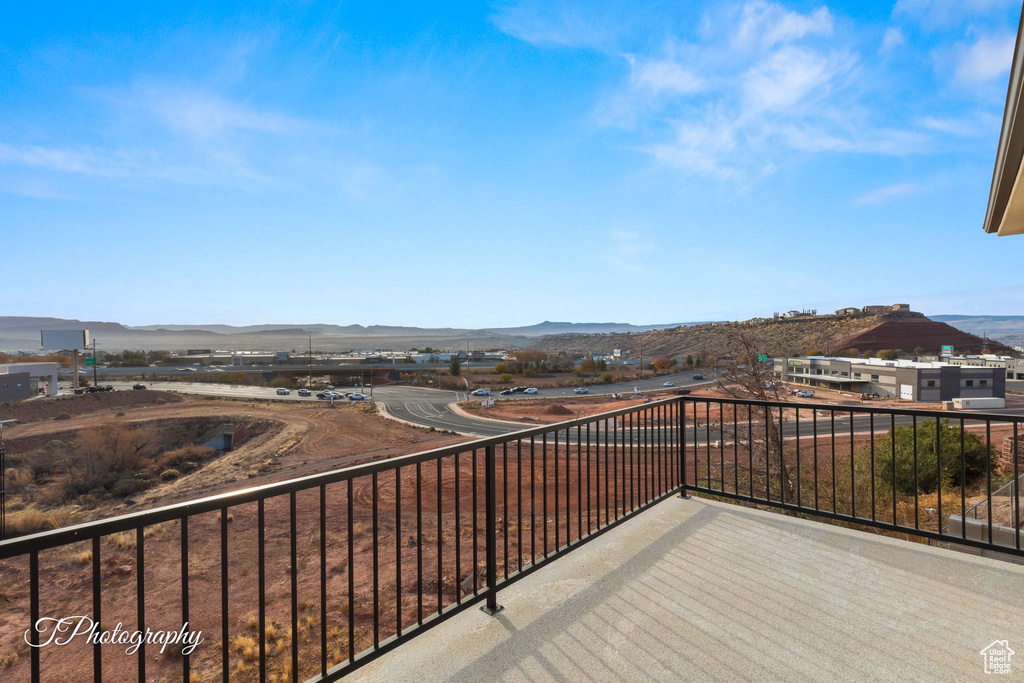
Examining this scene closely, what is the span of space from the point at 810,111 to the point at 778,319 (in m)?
91.8

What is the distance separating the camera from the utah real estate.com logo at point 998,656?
1.78 m

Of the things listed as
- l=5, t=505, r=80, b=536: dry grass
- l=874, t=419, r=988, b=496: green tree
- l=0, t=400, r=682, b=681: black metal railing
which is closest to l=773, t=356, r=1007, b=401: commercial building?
l=874, t=419, r=988, b=496: green tree

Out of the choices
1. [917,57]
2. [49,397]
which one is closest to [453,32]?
[917,57]

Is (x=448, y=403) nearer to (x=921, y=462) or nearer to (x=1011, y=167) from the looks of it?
(x=921, y=462)

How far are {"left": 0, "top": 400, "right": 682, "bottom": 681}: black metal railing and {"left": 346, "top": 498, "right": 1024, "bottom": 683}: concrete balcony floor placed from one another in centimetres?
17

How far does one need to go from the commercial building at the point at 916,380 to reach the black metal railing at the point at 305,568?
36.3m

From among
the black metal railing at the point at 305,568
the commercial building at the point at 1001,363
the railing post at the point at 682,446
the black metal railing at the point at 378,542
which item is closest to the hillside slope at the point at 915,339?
the commercial building at the point at 1001,363

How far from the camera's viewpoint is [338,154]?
23.2m

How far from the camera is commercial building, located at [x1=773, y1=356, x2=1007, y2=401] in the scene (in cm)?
3897

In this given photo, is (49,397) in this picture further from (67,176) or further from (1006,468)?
(1006,468)

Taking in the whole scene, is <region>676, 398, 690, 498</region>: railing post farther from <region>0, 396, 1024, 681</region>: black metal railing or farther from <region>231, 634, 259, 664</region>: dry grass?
<region>231, 634, 259, 664</region>: dry grass

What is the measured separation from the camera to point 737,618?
2.15 metres

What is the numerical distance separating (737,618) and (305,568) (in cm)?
1087

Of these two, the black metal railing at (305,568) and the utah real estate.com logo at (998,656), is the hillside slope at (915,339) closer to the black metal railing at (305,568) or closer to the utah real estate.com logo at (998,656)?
the black metal railing at (305,568)
